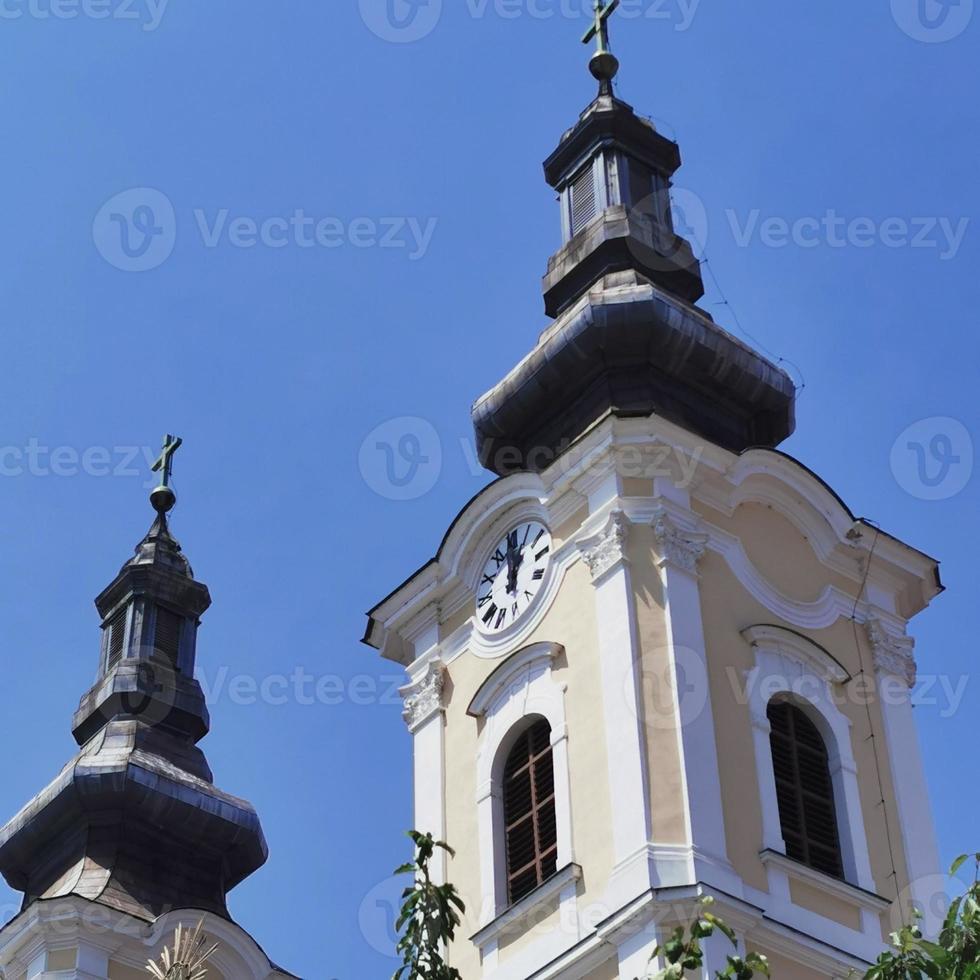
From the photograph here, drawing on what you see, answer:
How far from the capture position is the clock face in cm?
2222

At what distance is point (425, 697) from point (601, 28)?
8.75 meters

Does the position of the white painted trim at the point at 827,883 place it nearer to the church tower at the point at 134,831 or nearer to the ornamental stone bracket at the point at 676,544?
the ornamental stone bracket at the point at 676,544

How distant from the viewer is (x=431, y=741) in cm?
2234

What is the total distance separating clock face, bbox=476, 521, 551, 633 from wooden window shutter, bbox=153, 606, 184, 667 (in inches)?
338

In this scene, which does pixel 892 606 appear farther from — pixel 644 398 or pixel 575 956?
pixel 575 956

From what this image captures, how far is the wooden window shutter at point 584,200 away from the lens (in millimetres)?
25500

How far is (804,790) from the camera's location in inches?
818

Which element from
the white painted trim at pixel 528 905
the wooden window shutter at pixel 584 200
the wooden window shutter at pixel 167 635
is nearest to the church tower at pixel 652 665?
the white painted trim at pixel 528 905

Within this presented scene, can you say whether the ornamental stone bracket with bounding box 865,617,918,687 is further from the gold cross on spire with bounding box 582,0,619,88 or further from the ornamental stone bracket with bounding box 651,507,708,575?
the gold cross on spire with bounding box 582,0,619,88

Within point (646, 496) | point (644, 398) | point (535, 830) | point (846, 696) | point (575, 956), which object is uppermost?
point (644, 398)

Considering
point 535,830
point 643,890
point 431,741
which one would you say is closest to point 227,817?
point 431,741

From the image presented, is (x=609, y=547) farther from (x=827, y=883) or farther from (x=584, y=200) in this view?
(x=584, y=200)

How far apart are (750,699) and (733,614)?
0.90 m

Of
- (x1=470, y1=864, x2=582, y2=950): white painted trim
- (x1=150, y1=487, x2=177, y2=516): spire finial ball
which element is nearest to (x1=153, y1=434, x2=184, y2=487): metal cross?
(x1=150, y1=487, x2=177, y2=516): spire finial ball
